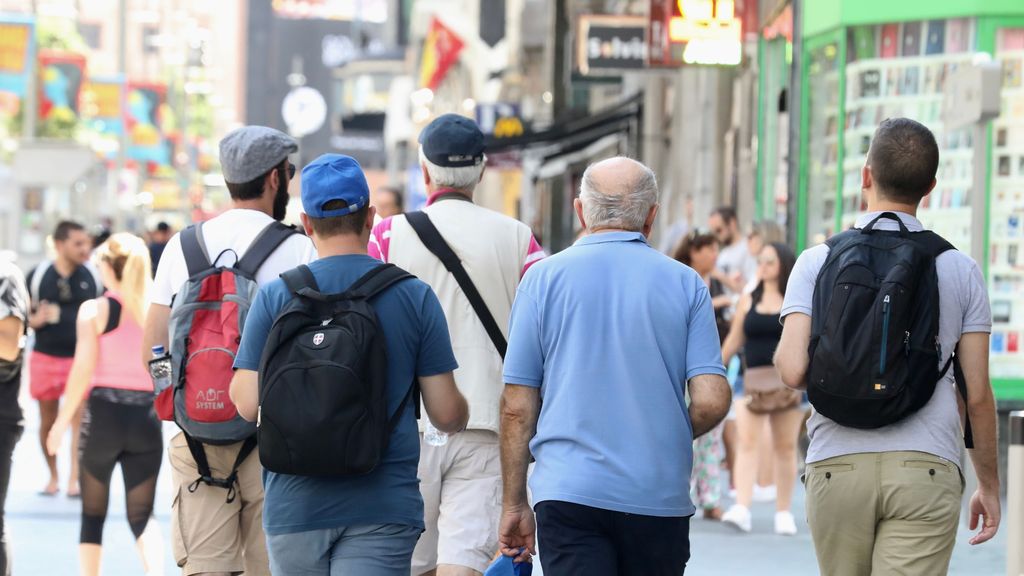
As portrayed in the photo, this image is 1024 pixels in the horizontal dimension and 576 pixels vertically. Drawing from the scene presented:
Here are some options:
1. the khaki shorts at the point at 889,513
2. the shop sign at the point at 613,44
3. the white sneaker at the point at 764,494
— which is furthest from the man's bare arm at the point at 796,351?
the shop sign at the point at 613,44

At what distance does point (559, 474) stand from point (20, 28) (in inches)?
1194

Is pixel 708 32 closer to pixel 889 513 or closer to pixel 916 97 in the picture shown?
pixel 916 97

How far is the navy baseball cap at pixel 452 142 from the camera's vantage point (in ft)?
19.9

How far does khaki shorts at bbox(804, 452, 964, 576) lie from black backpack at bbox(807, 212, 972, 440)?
14cm

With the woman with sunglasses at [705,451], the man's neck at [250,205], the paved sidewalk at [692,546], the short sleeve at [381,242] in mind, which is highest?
the man's neck at [250,205]

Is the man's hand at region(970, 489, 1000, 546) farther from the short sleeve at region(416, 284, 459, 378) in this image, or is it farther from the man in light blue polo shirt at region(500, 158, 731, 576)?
the short sleeve at region(416, 284, 459, 378)

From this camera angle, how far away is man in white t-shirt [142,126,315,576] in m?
5.71

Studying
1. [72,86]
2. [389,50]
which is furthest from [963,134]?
[389,50]

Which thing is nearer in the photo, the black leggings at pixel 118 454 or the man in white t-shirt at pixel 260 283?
the man in white t-shirt at pixel 260 283

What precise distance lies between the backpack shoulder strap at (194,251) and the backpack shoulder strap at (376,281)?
1.13 meters

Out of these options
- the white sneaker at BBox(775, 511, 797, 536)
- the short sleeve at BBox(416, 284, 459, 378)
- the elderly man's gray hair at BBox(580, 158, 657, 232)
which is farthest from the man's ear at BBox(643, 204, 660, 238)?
the white sneaker at BBox(775, 511, 797, 536)

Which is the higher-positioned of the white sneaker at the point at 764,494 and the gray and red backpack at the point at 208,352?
the gray and red backpack at the point at 208,352

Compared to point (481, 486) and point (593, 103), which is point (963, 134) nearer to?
point (481, 486)

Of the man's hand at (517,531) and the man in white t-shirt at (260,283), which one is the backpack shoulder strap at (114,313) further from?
the man's hand at (517,531)
